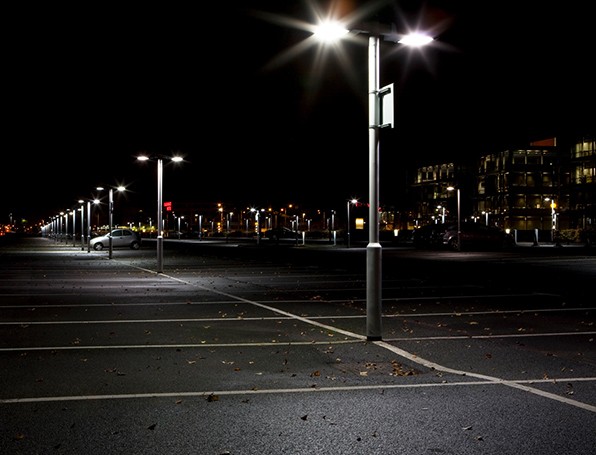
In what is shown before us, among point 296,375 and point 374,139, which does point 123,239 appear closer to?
point 374,139

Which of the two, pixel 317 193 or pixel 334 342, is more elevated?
pixel 317 193

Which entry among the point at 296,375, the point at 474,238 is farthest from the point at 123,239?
the point at 296,375

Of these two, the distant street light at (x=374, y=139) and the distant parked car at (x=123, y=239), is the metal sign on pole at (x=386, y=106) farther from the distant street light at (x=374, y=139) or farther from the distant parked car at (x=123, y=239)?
the distant parked car at (x=123, y=239)

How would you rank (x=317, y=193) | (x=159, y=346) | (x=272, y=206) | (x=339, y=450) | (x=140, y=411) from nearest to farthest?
(x=339, y=450) < (x=140, y=411) < (x=159, y=346) < (x=317, y=193) < (x=272, y=206)

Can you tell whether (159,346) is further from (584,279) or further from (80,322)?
(584,279)

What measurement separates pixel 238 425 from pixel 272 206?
16277 cm

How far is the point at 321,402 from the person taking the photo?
7293 millimetres

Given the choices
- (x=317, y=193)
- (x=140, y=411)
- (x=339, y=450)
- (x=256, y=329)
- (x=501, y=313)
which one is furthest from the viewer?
(x=317, y=193)

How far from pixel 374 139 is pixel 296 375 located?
3.98 metres

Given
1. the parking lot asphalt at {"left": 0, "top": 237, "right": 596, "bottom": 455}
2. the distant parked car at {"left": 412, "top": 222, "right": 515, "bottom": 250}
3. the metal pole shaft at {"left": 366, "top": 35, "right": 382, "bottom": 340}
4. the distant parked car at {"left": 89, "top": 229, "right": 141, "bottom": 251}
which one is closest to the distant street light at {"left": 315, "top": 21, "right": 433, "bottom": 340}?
the metal pole shaft at {"left": 366, "top": 35, "right": 382, "bottom": 340}

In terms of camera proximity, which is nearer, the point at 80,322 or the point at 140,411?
the point at 140,411

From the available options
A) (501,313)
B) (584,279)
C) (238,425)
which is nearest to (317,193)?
(584,279)

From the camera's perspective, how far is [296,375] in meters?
8.65

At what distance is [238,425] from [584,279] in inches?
802
